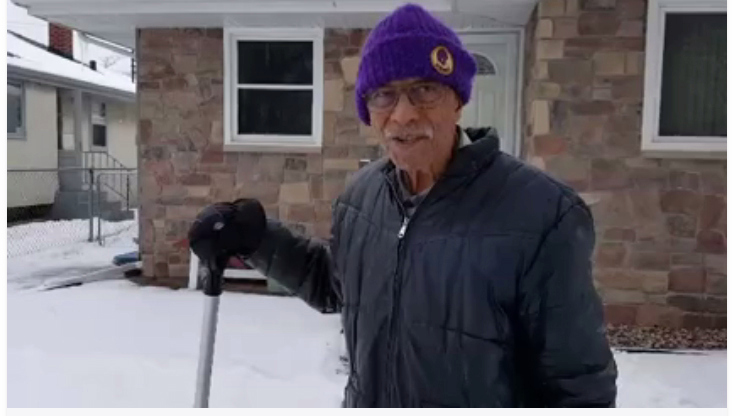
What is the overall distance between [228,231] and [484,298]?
69 cm

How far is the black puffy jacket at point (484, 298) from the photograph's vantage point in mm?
1229

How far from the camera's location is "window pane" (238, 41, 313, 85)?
641 cm

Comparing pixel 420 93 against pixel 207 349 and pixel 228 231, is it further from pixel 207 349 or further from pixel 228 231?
pixel 207 349

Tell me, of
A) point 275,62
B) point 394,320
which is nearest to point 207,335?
point 394,320

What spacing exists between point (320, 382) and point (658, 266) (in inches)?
118

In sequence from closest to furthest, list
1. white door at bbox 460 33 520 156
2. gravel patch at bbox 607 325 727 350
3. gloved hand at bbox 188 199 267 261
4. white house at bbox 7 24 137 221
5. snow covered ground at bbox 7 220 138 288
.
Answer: gloved hand at bbox 188 199 267 261
gravel patch at bbox 607 325 727 350
white door at bbox 460 33 520 156
snow covered ground at bbox 7 220 138 288
white house at bbox 7 24 137 221

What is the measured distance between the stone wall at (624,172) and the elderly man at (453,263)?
393cm

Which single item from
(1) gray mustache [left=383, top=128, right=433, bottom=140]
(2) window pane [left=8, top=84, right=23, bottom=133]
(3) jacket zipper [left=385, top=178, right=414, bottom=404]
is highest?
(2) window pane [left=8, top=84, right=23, bottom=133]

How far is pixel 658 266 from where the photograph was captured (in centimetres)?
519

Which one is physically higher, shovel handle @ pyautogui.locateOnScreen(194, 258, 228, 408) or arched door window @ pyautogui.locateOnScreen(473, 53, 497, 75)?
arched door window @ pyautogui.locateOnScreen(473, 53, 497, 75)

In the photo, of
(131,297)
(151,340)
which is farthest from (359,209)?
(131,297)

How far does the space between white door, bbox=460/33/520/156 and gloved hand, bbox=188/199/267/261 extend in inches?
182

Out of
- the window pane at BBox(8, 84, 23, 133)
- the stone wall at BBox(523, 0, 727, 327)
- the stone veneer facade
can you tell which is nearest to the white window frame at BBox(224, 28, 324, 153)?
the stone veneer facade

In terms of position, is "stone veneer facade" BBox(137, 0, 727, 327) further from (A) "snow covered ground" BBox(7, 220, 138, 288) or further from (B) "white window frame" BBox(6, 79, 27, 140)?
(B) "white window frame" BBox(6, 79, 27, 140)
